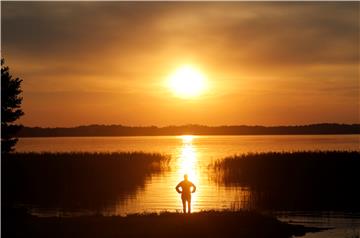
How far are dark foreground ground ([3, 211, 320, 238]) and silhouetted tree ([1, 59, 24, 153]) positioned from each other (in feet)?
40.4

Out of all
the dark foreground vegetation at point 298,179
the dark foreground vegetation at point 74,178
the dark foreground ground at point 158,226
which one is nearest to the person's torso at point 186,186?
the dark foreground ground at point 158,226

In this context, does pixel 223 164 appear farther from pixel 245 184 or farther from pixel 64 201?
pixel 64 201

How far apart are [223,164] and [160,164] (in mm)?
9956

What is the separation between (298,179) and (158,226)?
2753 centimetres

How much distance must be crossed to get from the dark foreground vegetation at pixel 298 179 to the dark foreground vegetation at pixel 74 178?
355 inches

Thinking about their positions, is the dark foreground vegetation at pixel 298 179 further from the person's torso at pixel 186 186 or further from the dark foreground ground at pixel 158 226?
the person's torso at pixel 186 186

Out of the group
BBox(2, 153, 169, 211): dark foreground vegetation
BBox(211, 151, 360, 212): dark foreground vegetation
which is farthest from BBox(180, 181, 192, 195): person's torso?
BBox(211, 151, 360, 212): dark foreground vegetation

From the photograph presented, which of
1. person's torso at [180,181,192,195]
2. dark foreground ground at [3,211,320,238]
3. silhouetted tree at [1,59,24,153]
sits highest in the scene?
silhouetted tree at [1,59,24,153]

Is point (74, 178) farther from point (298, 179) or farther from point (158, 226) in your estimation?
point (158, 226)

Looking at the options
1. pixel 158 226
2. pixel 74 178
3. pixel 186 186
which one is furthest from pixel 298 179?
pixel 158 226

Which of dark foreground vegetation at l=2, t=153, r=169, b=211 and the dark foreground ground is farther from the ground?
dark foreground vegetation at l=2, t=153, r=169, b=211

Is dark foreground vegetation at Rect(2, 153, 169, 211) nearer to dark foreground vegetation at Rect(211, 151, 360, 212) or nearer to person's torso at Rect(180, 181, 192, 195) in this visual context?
dark foreground vegetation at Rect(211, 151, 360, 212)

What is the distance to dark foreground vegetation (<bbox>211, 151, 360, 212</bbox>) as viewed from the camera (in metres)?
36.8

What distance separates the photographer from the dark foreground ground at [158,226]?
816 inches
